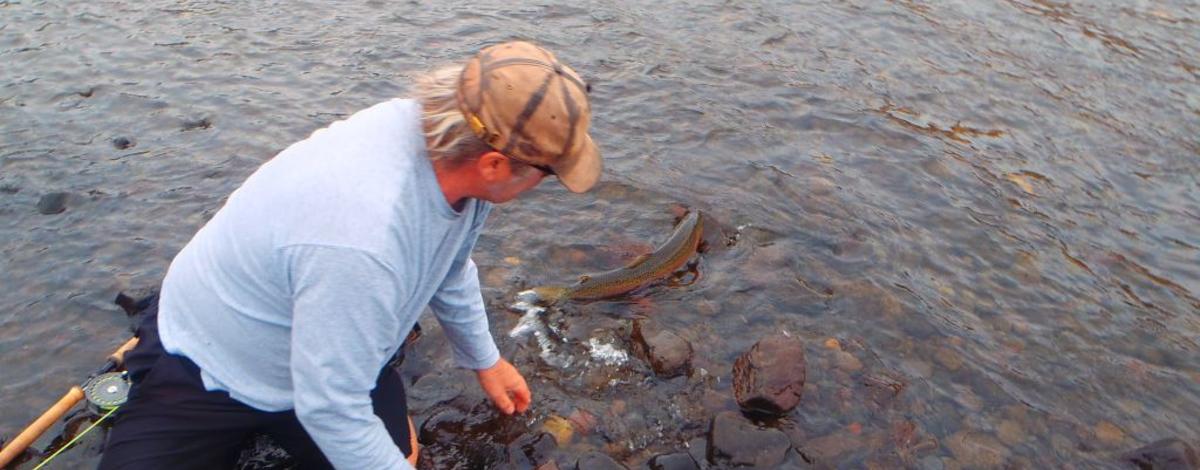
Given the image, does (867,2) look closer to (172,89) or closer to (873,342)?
(873,342)

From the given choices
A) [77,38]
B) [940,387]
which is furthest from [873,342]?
[77,38]

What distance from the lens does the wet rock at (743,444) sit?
4.99m

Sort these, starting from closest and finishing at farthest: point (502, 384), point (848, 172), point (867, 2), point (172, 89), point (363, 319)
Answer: point (363, 319) < point (502, 384) < point (848, 172) < point (172, 89) < point (867, 2)

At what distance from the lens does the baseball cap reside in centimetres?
261

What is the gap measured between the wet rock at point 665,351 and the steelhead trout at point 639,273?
1.54 ft

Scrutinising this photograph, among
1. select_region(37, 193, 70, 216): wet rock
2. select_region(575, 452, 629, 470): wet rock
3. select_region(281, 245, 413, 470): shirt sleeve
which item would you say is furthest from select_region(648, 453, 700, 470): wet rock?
select_region(37, 193, 70, 216): wet rock

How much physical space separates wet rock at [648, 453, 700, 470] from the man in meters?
2.09


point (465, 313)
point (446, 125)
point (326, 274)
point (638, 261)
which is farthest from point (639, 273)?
point (326, 274)

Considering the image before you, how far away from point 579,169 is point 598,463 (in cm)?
241

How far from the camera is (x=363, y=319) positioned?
8.87 feet

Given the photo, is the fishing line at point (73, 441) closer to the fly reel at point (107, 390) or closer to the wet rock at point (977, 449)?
the fly reel at point (107, 390)

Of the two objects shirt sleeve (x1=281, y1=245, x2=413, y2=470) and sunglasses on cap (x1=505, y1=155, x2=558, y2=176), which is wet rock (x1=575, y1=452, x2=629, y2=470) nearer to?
shirt sleeve (x1=281, y1=245, x2=413, y2=470)

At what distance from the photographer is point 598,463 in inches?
188

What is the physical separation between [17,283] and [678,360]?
4484 mm
